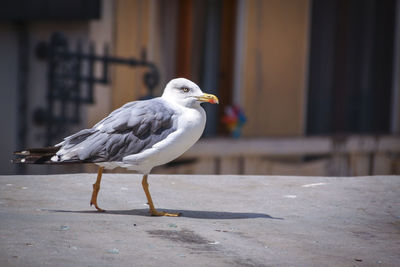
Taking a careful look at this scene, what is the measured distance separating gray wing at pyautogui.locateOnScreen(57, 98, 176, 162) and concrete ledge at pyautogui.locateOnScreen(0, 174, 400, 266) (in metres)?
0.36

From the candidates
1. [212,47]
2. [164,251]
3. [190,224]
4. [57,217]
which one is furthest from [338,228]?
[212,47]

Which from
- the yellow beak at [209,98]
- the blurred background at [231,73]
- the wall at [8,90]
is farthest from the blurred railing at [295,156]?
the yellow beak at [209,98]

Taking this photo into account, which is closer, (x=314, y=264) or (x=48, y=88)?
(x=314, y=264)

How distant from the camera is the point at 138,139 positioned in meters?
4.79

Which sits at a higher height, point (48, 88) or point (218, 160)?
point (48, 88)

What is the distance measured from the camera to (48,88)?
901cm

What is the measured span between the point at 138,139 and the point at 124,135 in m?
0.09

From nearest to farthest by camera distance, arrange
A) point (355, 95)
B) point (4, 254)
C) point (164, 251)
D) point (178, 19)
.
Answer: point (4, 254) < point (164, 251) < point (178, 19) < point (355, 95)

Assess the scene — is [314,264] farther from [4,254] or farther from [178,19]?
[178,19]

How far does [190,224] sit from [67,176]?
1766 mm

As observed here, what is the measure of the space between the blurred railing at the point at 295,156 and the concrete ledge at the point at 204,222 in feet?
10.1

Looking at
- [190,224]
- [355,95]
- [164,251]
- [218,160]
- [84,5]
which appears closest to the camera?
[164,251]

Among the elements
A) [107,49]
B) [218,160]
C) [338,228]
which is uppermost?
[107,49]

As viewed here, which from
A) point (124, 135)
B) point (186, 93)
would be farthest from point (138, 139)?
point (186, 93)
